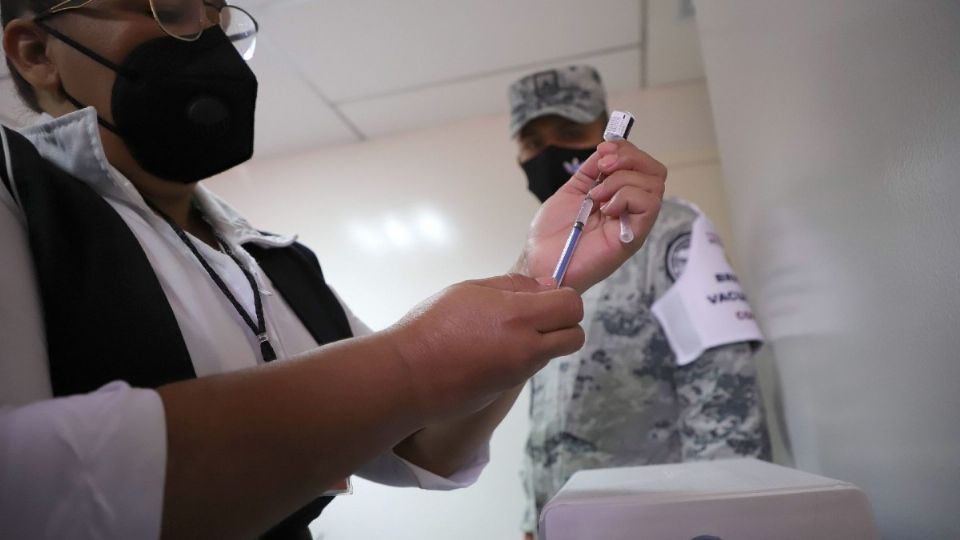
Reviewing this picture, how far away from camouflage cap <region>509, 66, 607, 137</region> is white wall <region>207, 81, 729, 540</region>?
343mm

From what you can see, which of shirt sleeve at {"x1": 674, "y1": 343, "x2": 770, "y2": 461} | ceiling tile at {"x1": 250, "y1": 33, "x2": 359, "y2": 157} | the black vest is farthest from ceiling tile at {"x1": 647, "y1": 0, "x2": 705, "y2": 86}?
the black vest

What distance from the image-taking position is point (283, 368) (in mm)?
335

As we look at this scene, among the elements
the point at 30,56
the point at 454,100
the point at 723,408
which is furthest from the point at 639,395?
the point at 454,100

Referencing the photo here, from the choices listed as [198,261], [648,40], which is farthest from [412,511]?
[648,40]

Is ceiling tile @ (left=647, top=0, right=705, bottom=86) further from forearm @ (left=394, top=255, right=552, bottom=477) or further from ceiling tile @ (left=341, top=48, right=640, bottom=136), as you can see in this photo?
forearm @ (left=394, top=255, right=552, bottom=477)

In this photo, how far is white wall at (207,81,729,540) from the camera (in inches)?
73.4

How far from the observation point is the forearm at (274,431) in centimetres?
30

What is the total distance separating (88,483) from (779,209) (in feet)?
2.98

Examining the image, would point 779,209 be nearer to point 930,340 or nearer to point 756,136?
point 756,136

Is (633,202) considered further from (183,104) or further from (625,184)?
(183,104)

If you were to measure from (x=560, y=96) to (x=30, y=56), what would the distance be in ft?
3.31

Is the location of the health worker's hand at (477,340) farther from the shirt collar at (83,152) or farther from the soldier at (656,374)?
the soldier at (656,374)

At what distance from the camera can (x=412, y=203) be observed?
2111 millimetres

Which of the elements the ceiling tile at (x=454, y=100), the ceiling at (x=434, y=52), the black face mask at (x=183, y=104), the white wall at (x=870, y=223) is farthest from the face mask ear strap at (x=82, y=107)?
the ceiling tile at (x=454, y=100)
